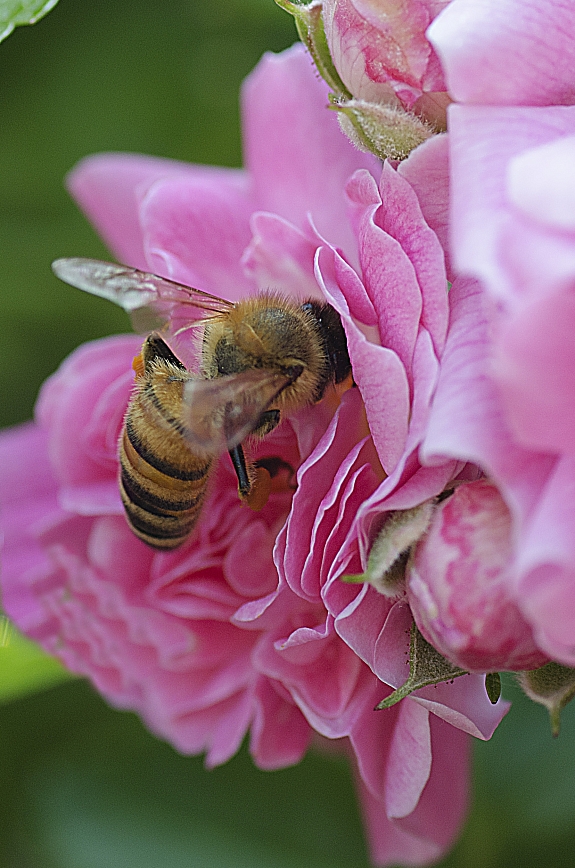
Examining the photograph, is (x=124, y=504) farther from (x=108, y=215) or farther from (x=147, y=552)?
(x=108, y=215)

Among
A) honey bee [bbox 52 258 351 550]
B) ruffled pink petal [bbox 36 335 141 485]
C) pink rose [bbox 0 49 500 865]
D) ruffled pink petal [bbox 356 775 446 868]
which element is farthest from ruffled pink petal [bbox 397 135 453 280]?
ruffled pink petal [bbox 356 775 446 868]

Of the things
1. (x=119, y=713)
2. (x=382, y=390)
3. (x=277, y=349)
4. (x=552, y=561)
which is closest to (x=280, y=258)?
(x=277, y=349)

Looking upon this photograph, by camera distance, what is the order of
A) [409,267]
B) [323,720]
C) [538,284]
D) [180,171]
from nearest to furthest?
[538,284] < [409,267] < [323,720] < [180,171]

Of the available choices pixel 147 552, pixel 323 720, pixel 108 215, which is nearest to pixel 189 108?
pixel 108 215

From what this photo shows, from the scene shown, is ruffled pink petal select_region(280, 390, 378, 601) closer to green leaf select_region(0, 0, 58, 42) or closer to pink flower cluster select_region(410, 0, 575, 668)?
pink flower cluster select_region(410, 0, 575, 668)

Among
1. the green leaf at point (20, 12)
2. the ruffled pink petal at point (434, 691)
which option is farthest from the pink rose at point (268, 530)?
the green leaf at point (20, 12)

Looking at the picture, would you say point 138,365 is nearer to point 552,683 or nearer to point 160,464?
point 160,464

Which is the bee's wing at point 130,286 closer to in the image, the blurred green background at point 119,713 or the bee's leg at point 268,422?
the bee's leg at point 268,422
